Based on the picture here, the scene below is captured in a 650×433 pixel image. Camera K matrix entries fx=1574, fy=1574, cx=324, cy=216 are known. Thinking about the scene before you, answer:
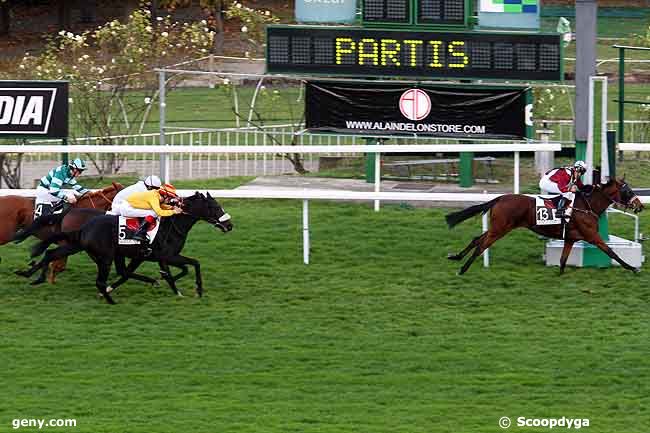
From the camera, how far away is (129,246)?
11688 mm

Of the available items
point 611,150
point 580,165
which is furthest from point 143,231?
point 611,150

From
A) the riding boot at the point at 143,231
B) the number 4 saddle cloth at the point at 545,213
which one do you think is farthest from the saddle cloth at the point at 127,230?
the number 4 saddle cloth at the point at 545,213

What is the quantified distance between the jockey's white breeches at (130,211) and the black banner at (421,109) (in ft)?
11.7

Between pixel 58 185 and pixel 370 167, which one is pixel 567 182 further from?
pixel 58 185

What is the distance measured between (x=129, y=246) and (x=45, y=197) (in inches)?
47.4

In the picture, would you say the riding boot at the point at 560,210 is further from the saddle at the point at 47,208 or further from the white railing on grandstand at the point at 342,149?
the saddle at the point at 47,208

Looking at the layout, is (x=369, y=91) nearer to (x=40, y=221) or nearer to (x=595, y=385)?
(x=40, y=221)

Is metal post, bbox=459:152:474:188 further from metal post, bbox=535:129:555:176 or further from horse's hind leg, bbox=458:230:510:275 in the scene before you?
horse's hind leg, bbox=458:230:510:275

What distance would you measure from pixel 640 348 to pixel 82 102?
9.04 metres

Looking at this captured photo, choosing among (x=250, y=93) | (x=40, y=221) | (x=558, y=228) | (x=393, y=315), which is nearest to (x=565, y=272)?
(x=558, y=228)

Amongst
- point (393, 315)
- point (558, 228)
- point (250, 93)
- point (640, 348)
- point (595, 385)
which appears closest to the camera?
point (595, 385)

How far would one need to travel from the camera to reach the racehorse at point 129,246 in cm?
1162

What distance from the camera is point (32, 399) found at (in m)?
9.57

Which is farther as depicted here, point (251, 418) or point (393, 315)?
point (393, 315)
